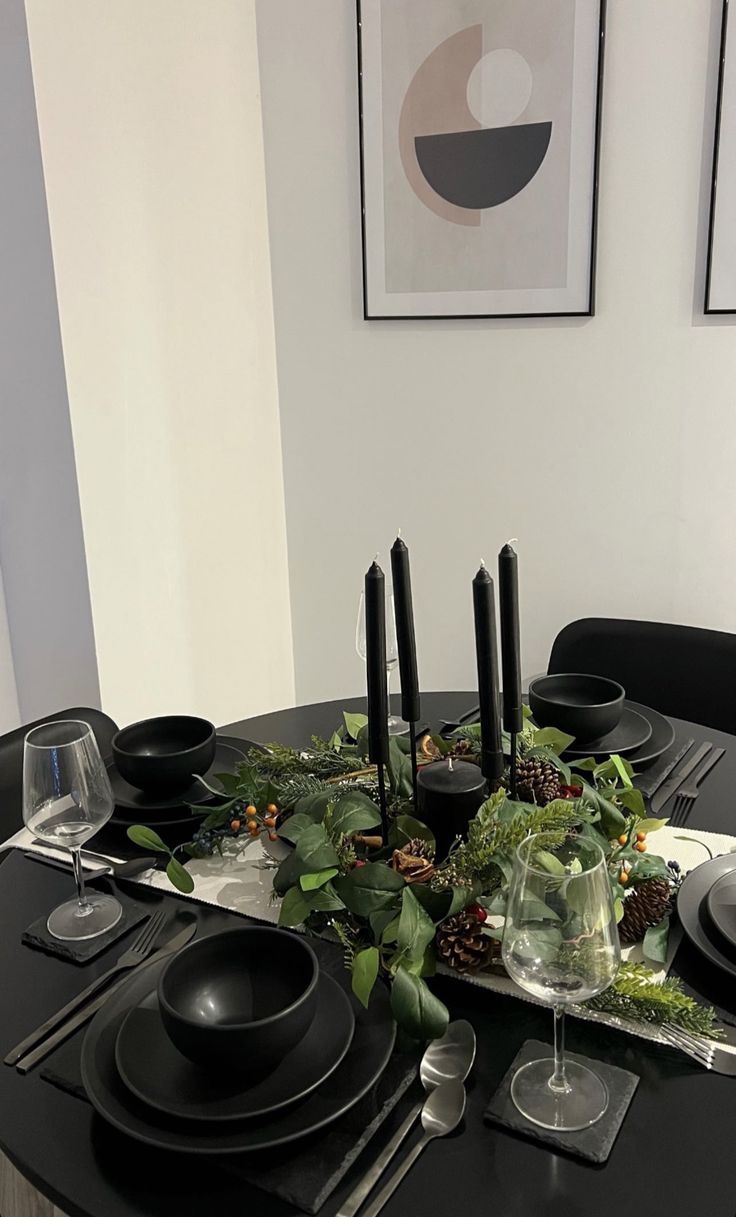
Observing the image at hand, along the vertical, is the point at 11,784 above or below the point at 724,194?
below

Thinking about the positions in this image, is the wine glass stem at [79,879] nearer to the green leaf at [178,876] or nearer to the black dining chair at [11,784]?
the green leaf at [178,876]

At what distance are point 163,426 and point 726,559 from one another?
4.17ft

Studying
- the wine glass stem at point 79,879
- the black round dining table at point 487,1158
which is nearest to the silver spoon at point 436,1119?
the black round dining table at point 487,1158

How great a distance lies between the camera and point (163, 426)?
2.13m

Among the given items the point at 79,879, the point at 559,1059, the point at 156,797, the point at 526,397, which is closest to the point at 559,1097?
the point at 559,1059

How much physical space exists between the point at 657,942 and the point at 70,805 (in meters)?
0.61

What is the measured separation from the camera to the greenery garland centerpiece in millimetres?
845

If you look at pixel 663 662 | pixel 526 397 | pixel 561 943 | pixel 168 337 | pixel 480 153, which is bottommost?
pixel 663 662

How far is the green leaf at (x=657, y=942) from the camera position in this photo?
93 centimetres

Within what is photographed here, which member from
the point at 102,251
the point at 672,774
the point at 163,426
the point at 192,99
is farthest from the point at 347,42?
the point at 672,774

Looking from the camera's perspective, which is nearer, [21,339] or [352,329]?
[21,339]

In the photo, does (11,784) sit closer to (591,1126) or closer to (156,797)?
(156,797)

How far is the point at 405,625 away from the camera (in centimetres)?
99

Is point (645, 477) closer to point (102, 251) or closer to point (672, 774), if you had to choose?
point (672, 774)
